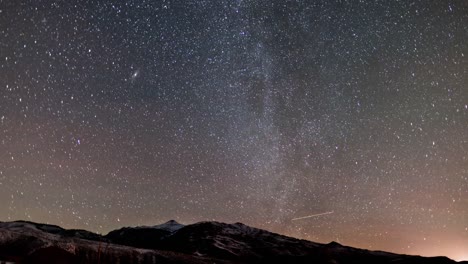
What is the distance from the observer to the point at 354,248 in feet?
125

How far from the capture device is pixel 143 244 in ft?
149

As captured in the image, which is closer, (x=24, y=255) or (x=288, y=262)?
(x=24, y=255)

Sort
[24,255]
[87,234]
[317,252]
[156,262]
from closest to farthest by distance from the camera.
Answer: [24,255]
[156,262]
[317,252]
[87,234]

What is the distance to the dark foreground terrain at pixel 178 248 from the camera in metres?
17.8

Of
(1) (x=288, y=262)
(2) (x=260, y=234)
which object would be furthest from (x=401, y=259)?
(2) (x=260, y=234)

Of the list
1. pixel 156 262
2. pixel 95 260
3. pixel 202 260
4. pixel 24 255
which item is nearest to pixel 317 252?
pixel 202 260

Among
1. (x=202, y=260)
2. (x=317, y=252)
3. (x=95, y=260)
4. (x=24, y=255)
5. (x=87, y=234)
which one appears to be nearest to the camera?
(x=24, y=255)

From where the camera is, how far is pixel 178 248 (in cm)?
4003

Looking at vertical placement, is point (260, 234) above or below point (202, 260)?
above

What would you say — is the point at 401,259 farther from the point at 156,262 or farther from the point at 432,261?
the point at 156,262

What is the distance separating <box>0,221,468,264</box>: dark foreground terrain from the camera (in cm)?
1778

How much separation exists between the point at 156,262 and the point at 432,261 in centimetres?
2392

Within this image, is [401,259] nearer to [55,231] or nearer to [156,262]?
[156,262]

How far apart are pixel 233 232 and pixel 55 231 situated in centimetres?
1999
